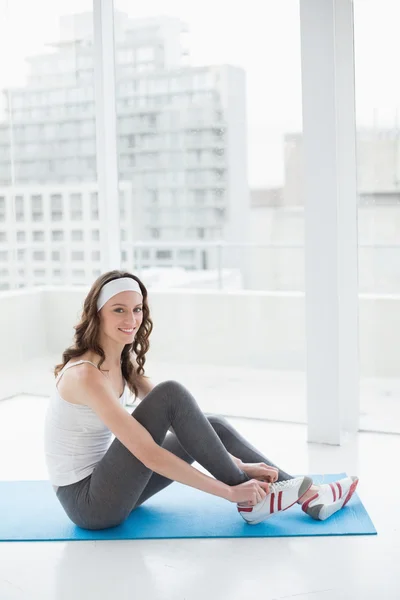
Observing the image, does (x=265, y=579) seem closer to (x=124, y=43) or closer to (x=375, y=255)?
(x=375, y=255)

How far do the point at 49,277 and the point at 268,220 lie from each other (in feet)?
4.67

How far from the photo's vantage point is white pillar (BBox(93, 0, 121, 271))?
4340 millimetres

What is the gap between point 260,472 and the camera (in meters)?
2.71

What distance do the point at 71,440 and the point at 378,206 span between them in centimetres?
192

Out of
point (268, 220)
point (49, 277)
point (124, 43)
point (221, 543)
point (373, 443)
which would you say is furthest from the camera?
point (49, 277)

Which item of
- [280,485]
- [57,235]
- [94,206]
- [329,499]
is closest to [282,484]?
[280,485]

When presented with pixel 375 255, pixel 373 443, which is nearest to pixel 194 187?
pixel 375 255

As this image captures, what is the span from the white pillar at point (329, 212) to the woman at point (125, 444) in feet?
3.33

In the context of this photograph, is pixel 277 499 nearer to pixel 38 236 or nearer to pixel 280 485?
pixel 280 485

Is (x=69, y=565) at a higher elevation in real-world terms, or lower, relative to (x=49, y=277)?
lower

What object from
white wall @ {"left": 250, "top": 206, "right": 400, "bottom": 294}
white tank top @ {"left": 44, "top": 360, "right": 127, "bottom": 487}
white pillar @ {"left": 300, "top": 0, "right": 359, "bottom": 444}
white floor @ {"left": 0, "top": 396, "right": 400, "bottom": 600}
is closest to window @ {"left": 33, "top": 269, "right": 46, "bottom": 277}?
white wall @ {"left": 250, "top": 206, "right": 400, "bottom": 294}

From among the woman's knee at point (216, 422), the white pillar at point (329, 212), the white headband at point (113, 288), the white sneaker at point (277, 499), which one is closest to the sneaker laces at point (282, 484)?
the white sneaker at point (277, 499)

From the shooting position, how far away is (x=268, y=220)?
4.07 metres

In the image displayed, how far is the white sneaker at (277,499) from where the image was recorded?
2.69 metres
